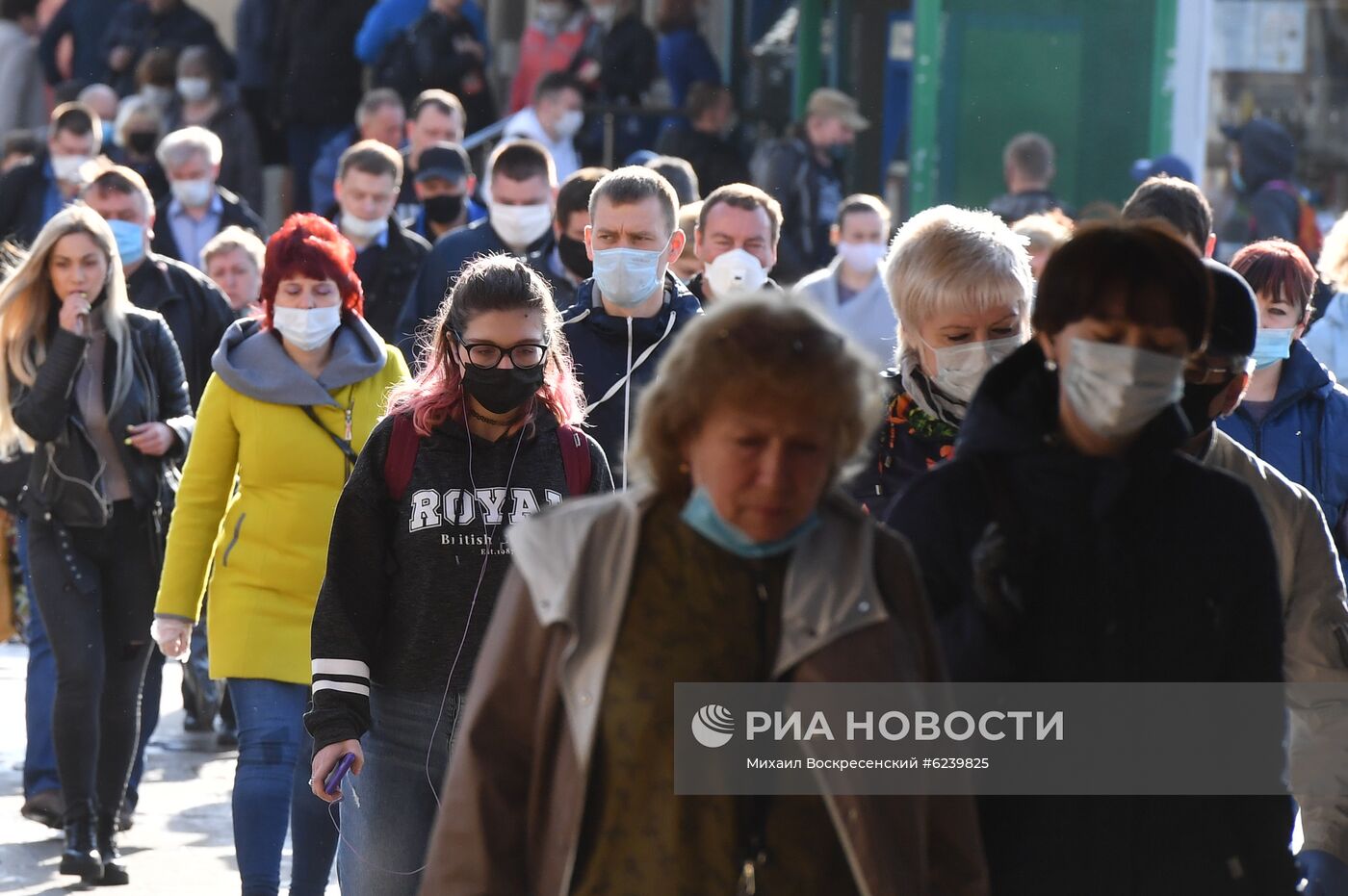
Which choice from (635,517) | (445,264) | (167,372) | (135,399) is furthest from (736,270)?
(635,517)

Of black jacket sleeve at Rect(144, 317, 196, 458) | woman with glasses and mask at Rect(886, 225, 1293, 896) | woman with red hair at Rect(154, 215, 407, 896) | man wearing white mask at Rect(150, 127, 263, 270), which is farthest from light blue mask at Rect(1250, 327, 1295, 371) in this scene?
man wearing white mask at Rect(150, 127, 263, 270)

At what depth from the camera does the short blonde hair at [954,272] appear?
4.59 m

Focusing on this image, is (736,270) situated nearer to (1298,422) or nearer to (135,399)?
(135,399)

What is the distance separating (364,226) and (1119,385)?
23.1 ft

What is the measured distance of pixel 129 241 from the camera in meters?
8.98

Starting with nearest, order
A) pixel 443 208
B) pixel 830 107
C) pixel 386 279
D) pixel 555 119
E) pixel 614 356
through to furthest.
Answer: pixel 614 356 → pixel 386 279 → pixel 443 208 → pixel 830 107 → pixel 555 119

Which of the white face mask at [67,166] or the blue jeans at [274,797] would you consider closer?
the blue jeans at [274,797]

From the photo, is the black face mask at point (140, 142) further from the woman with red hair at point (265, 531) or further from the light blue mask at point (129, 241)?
the woman with red hair at point (265, 531)

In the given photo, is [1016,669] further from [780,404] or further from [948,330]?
[948,330]

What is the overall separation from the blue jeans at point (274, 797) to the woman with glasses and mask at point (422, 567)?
80 cm

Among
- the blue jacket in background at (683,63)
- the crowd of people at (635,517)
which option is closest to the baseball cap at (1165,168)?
the crowd of people at (635,517)

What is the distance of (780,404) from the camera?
3057 mm

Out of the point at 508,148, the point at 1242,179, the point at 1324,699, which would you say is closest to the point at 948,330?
the point at 1324,699

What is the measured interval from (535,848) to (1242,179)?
978cm
